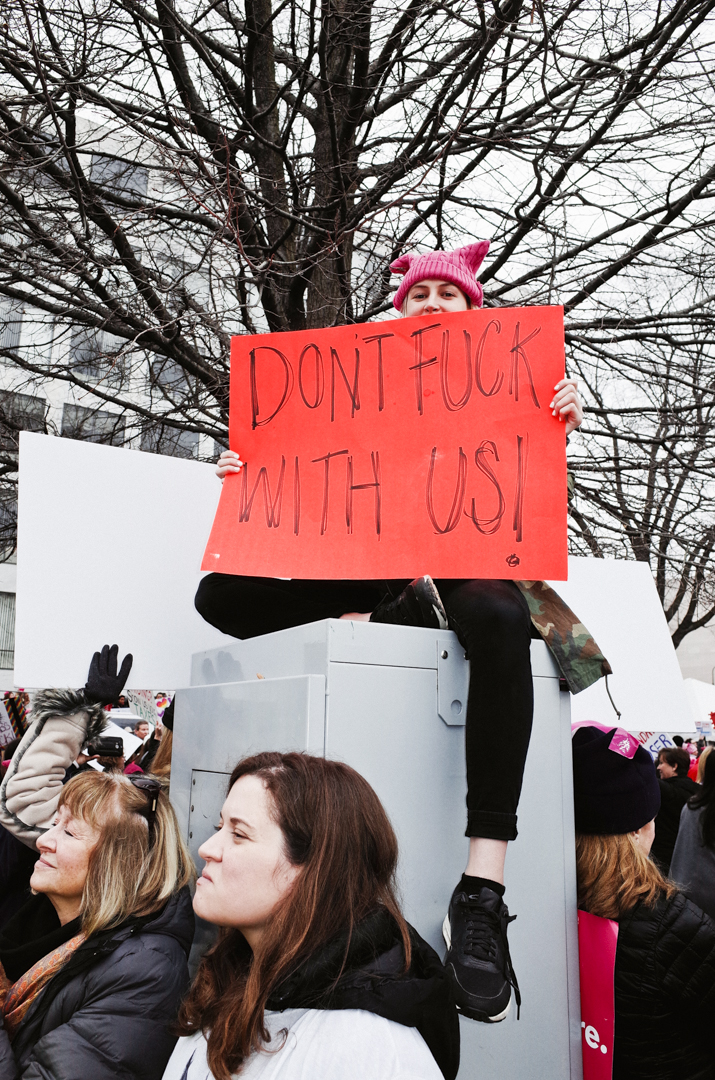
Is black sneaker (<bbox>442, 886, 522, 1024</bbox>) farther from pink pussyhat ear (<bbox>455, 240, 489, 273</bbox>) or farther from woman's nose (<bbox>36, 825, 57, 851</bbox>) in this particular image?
pink pussyhat ear (<bbox>455, 240, 489, 273</bbox>)

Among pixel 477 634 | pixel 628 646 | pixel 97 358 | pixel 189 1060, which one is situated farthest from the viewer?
pixel 97 358

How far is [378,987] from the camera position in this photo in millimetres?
1323

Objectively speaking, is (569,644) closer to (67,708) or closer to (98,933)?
(98,933)

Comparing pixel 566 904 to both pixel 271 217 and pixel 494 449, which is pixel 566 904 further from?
pixel 271 217

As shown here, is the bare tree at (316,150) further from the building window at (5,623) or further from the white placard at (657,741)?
the building window at (5,623)

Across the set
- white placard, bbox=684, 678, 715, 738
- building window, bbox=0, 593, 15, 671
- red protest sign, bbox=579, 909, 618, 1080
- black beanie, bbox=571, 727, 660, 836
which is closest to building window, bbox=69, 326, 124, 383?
black beanie, bbox=571, 727, 660, 836

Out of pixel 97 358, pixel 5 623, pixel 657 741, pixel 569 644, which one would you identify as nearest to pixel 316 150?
pixel 97 358

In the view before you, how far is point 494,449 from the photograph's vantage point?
210 centimetres

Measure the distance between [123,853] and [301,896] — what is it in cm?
89

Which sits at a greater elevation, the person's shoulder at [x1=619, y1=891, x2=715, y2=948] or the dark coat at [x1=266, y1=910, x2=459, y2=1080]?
the dark coat at [x1=266, y1=910, x2=459, y2=1080]

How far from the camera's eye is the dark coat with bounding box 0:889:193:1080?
1710mm

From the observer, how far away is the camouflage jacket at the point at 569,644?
6.80ft

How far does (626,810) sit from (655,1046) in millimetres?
572

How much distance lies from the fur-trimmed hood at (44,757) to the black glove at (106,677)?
18 centimetres
